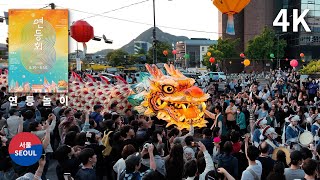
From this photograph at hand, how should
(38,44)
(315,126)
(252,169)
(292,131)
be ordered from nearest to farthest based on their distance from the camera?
(252,169), (292,131), (315,126), (38,44)

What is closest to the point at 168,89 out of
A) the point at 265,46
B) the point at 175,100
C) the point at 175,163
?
the point at 175,100

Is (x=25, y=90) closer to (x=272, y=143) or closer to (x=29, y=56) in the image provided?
(x=29, y=56)

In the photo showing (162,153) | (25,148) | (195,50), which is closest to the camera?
(25,148)

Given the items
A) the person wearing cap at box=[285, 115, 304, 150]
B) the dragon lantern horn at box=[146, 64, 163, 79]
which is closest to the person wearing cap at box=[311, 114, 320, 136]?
the person wearing cap at box=[285, 115, 304, 150]

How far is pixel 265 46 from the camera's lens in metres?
43.0

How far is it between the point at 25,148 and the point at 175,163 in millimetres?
1942

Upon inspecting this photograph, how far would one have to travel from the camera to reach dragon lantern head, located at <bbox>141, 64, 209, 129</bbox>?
1022 centimetres

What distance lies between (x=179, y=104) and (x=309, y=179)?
6.43m

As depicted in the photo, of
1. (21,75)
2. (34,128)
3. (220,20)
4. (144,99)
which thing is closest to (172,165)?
(34,128)

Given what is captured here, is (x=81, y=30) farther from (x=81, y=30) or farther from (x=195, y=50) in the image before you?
(x=195, y=50)

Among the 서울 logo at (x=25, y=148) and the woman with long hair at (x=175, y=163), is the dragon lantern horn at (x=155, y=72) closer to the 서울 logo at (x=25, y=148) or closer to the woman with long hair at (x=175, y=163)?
the woman with long hair at (x=175, y=163)

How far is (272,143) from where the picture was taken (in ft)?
20.2

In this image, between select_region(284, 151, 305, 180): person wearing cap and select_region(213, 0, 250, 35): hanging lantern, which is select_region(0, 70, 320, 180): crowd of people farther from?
select_region(213, 0, 250, 35): hanging lantern

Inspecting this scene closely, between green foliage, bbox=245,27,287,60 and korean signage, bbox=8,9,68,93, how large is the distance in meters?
35.4
